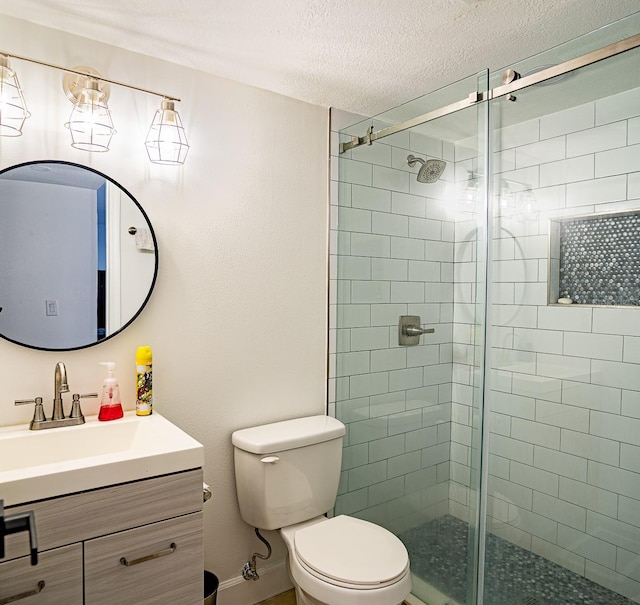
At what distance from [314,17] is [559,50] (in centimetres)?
80

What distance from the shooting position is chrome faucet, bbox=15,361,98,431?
1593 millimetres

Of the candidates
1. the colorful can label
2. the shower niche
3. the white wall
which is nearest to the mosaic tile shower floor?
the white wall

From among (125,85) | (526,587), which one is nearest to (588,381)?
(526,587)

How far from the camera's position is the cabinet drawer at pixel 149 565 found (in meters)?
1.30

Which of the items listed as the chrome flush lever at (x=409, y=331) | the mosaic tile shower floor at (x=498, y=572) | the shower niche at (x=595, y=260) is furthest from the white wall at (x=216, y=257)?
the shower niche at (x=595, y=260)

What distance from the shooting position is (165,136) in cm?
175

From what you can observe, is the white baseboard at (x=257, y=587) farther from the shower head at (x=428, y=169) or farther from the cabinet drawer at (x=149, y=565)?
the shower head at (x=428, y=169)

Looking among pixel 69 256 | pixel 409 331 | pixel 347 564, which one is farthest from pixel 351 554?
pixel 69 256

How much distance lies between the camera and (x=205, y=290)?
6.55 feet

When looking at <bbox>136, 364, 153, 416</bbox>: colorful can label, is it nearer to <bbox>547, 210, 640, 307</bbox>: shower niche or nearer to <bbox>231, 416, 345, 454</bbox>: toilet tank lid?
<bbox>231, 416, 345, 454</bbox>: toilet tank lid

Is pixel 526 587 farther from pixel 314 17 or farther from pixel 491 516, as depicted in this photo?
pixel 314 17

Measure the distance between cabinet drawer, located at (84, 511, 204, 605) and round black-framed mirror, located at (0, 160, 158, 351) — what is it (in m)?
0.70

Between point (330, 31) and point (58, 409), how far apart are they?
1.61 meters

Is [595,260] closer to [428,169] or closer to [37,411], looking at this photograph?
[428,169]
